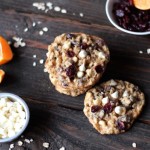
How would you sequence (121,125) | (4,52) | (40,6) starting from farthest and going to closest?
(40,6)
(4,52)
(121,125)

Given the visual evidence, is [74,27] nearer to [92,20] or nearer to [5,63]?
[92,20]

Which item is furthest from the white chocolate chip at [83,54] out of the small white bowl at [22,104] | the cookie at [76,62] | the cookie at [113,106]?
the small white bowl at [22,104]

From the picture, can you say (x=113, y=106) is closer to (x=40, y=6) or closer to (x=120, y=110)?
(x=120, y=110)

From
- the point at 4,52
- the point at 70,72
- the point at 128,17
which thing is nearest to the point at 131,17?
the point at 128,17

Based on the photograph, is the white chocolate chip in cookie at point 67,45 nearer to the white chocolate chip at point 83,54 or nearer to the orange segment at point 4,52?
the white chocolate chip at point 83,54

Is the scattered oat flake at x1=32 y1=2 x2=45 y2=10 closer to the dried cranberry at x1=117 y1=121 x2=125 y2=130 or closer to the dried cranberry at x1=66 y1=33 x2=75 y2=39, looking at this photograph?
the dried cranberry at x1=66 y1=33 x2=75 y2=39

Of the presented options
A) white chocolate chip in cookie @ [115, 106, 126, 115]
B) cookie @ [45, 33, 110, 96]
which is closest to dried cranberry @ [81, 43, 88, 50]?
cookie @ [45, 33, 110, 96]

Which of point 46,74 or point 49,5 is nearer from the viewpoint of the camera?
point 46,74
